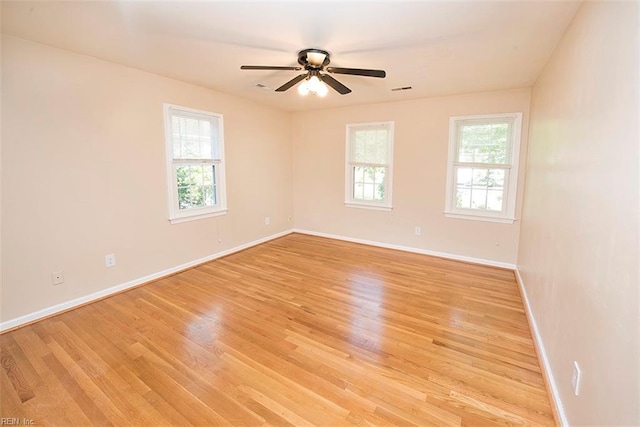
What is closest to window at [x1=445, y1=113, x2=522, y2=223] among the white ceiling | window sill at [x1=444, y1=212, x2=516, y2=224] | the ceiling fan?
window sill at [x1=444, y1=212, x2=516, y2=224]

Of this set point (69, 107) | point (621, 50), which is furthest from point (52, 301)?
point (621, 50)

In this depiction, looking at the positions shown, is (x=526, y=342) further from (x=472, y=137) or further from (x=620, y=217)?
(x=472, y=137)

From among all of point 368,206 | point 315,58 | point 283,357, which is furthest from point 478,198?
point 283,357

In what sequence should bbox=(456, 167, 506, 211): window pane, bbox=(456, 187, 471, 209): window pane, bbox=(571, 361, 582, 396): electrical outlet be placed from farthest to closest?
bbox=(456, 187, 471, 209): window pane < bbox=(456, 167, 506, 211): window pane < bbox=(571, 361, 582, 396): electrical outlet

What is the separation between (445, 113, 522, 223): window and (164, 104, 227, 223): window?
132 inches

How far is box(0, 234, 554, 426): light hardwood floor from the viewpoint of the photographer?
166 cm

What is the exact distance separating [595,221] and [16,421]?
3.13 metres

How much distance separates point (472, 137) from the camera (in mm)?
4059

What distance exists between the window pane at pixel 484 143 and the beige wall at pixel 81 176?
346 cm

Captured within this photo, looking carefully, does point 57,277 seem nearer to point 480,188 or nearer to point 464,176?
point 464,176

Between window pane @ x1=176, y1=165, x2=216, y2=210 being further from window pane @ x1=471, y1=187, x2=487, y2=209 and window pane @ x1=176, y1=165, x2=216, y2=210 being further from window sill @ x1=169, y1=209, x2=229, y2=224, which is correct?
window pane @ x1=471, y1=187, x2=487, y2=209

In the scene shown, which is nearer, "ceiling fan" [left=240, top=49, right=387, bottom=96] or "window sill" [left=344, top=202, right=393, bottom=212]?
"ceiling fan" [left=240, top=49, right=387, bottom=96]

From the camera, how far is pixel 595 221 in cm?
134

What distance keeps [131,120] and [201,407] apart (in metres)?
2.92
